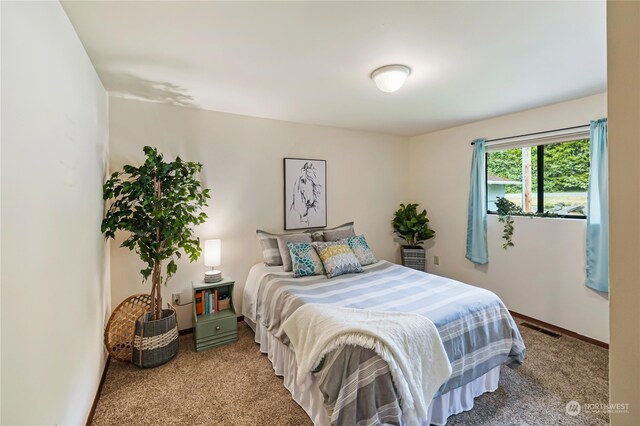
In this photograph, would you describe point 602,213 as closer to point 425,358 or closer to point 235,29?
point 425,358

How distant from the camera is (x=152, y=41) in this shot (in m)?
1.74

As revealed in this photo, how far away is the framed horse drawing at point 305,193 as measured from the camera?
3527 millimetres

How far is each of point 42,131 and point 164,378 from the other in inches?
77.7

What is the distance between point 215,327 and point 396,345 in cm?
188

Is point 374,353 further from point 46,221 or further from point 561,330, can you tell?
point 561,330

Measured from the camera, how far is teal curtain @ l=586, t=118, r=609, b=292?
2568 mm

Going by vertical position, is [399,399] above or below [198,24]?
below

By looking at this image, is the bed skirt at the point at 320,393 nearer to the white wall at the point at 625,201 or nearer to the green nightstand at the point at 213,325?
the green nightstand at the point at 213,325

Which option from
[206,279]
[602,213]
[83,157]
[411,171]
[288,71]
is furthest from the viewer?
[411,171]

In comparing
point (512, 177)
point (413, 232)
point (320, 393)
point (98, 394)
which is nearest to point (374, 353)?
point (320, 393)

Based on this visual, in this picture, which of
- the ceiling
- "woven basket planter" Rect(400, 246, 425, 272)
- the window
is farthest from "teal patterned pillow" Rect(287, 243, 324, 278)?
the window

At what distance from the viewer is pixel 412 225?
415 centimetres

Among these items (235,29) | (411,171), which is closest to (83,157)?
(235,29)

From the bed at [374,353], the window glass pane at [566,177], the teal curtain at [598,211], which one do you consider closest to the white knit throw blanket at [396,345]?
the bed at [374,353]
